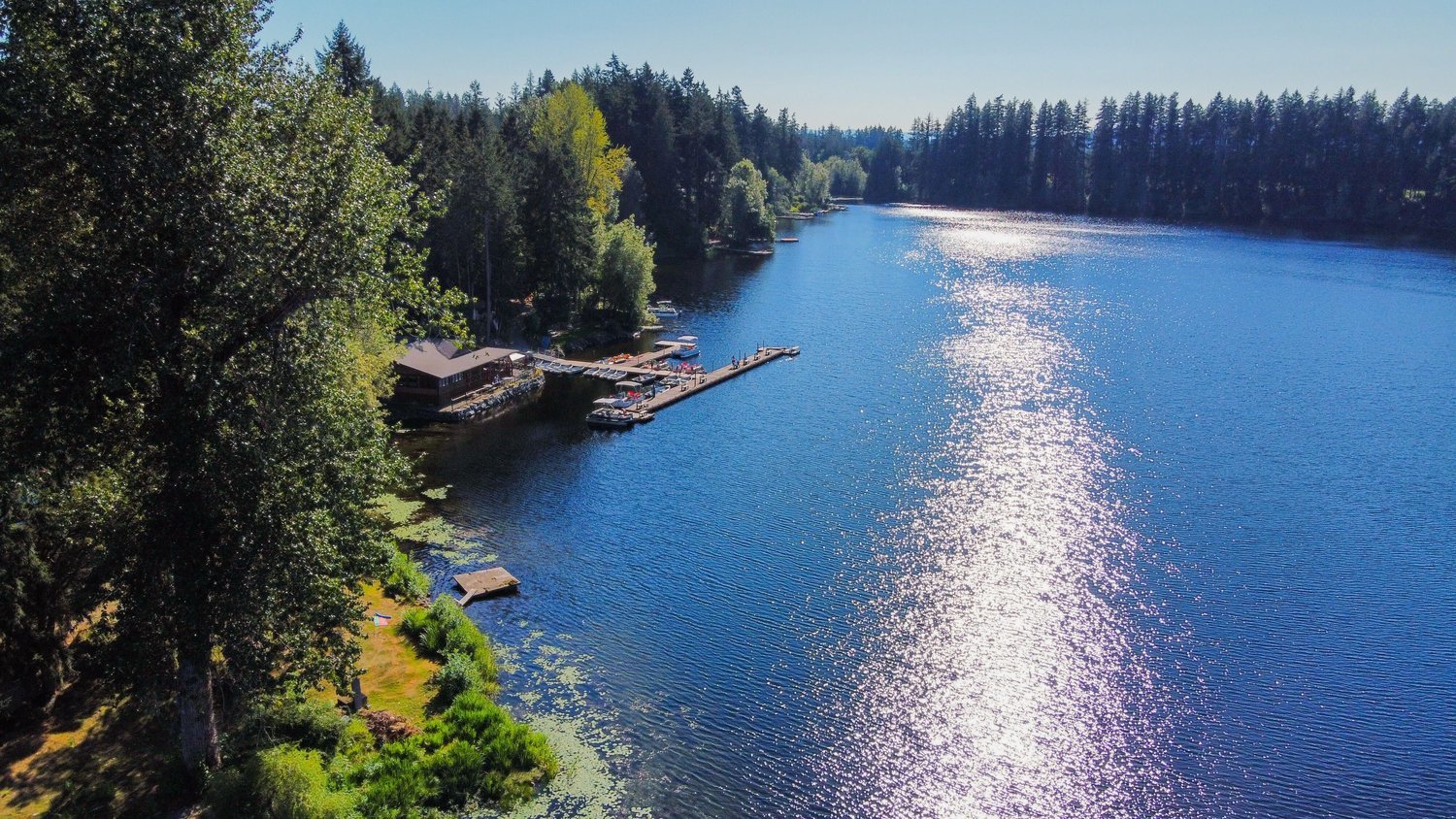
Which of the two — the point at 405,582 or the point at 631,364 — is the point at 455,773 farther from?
the point at 631,364

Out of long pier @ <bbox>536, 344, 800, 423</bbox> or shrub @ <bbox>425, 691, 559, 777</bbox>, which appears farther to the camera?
long pier @ <bbox>536, 344, 800, 423</bbox>

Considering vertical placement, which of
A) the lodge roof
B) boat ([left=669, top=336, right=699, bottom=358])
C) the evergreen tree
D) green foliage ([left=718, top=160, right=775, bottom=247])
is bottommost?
boat ([left=669, top=336, right=699, bottom=358])

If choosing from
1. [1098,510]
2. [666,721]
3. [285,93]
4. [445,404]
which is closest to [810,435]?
[1098,510]

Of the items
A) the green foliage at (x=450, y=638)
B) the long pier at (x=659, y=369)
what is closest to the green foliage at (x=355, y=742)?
the green foliage at (x=450, y=638)

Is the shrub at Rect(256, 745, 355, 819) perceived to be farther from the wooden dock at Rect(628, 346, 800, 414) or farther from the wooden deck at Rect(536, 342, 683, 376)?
the wooden deck at Rect(536, 342, 683, 376)

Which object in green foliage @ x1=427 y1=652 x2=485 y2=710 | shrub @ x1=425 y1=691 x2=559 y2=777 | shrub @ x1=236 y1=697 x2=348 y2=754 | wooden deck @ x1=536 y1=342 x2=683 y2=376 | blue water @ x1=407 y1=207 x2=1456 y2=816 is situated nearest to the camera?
shrub @ x1=236 y1=697 x2=348 y2=754

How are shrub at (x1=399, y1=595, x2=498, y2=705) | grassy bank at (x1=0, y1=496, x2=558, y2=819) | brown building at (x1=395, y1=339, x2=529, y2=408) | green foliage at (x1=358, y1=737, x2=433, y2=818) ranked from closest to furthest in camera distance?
grassy bank at (x1=0, y1=496, x2=558, y2=819) → green foliage at (x1=358, y1=737, x2=433, y2=818) → shrub at (x1=399, y1=595, x2=498, y2=705) → brown building at (x1=395, y1=339, x2=529, y2=408)

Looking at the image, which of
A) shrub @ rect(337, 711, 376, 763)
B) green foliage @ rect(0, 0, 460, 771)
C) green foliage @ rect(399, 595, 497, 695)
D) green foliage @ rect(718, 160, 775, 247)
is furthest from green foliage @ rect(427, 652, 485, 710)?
green foliage @ rect(718, 160, 775, 247)

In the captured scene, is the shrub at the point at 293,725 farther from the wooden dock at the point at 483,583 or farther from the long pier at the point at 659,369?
the long pier at the point at 659,369
